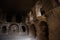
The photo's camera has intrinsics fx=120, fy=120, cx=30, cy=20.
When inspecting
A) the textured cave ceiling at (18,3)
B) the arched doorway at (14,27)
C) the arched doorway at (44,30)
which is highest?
the textured cave ceiling at (18,3)

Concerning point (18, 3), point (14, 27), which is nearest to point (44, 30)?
point (18, 3)

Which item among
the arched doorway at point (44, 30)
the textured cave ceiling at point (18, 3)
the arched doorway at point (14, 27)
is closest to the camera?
the arched doorway at point (44, 30)

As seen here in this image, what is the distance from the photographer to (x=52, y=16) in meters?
6.43

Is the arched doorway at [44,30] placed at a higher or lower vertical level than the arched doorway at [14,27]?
lower

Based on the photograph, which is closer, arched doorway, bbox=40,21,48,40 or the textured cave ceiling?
arched doorway, bbox=40,21,48,40

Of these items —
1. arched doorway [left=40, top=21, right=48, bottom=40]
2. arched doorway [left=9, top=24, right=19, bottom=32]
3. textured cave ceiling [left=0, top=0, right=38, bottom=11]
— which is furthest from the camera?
arched doorway [left=9, top=24, right=19, bottom=32]

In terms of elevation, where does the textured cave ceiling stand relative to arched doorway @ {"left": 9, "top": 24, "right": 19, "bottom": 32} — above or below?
above

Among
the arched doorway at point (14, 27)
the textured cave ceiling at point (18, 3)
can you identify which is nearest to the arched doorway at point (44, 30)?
the textured cave ceiling at point (18, 3)

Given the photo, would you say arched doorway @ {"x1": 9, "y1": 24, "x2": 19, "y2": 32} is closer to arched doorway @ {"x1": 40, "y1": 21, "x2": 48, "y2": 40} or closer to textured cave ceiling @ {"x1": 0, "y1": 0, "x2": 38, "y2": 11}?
textured cave ceiling @ {"x1": 0, "y1": 0, "x2": 38, "y2": 11}

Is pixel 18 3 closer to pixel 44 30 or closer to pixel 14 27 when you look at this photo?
pixel 44 30

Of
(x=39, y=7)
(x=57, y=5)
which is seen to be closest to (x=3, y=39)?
(x=39, y=7)

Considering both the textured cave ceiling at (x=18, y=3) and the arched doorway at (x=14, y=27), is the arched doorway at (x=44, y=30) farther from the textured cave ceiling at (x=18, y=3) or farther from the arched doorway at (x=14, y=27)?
the arched doorway at (x=14, y=27)

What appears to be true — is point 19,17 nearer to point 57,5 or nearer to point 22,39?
point 22,39

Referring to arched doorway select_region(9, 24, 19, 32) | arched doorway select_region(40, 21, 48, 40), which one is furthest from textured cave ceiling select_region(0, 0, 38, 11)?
arched doorway select_region(9, 24, 19, 32)
